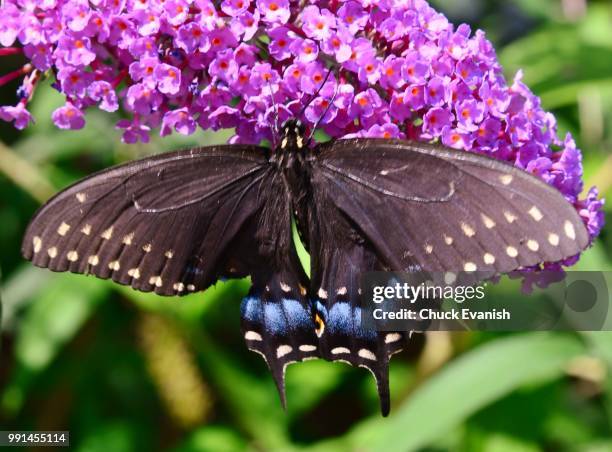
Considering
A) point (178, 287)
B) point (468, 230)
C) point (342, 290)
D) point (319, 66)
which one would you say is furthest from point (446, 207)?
point (178, 287)

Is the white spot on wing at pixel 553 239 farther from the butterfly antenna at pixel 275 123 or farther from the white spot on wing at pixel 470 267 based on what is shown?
the butterfly antenna at pixel 275 123

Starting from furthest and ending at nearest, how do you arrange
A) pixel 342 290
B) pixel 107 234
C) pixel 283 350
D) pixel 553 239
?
pixel 283 350 < pixel 342 290 < pixel 107 234 < pixel 553 239

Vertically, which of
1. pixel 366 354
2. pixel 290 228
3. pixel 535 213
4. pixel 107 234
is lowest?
pixel 366 354

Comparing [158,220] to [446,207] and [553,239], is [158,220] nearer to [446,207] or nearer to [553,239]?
[446,207]

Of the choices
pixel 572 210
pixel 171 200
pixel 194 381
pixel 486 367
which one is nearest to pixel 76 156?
pixel 194 381

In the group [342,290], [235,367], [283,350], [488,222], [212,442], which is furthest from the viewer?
[235,367]

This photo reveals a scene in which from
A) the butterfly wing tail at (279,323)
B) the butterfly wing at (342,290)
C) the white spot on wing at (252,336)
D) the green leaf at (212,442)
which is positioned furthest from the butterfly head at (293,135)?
the green leaf at (212,442)

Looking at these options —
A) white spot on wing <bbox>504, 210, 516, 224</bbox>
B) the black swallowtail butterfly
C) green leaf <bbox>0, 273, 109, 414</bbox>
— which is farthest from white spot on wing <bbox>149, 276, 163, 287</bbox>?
green leaf <bbox>0, 273, 109, 414</bbox>

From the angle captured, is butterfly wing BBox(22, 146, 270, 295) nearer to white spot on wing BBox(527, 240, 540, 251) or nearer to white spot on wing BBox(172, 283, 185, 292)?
white spot on wing BBox(172, 283, 185, 292)
